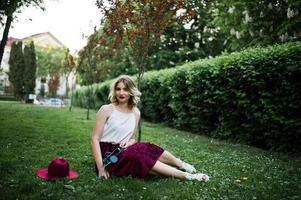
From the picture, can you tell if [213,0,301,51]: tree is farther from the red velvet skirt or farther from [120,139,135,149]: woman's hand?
the red velvet skirt

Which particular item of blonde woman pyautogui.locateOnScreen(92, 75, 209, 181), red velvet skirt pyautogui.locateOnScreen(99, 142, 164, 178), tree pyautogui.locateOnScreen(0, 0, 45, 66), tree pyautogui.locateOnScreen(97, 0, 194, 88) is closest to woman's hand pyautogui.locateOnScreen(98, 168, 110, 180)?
blonde woman pyautogui.locateOnScreen(92, 75, 209, 181)

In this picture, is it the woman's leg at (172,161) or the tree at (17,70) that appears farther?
the tree at (17,70)

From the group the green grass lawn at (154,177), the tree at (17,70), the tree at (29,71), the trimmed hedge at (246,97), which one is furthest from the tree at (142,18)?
the tree at (17,70)

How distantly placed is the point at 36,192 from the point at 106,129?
1.61m

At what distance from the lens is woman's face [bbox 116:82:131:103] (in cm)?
541

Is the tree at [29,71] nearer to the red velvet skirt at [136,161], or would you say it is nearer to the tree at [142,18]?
the tree at [142,18]

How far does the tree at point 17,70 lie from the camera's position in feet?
134

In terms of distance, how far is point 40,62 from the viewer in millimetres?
59469

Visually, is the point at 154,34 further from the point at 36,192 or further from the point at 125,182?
the point at 36,192

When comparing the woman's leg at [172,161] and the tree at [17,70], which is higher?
the tree at [17,70]

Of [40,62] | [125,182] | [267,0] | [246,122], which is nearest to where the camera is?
[125,182]

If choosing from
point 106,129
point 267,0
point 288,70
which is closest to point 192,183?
point 106,129

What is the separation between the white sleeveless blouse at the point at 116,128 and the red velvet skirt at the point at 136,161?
0.36 m

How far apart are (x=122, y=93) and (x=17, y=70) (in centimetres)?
3925
